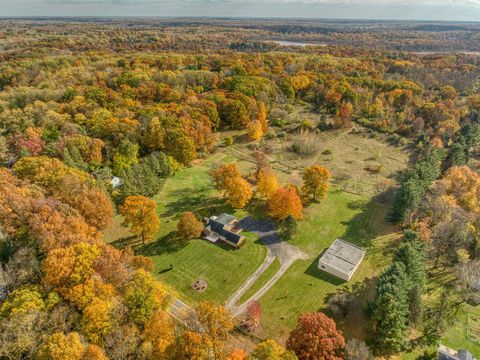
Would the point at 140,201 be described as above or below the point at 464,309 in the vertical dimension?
above

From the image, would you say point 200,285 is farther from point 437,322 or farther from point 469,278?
point 469,278

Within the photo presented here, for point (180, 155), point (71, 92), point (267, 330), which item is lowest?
point (267, 330)

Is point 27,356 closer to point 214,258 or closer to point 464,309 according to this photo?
point 214,258

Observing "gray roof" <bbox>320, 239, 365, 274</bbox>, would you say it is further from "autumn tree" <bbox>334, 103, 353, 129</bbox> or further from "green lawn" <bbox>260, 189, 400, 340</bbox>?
"autumn tree" <bbox>334, 103, 353, 129</bbox>

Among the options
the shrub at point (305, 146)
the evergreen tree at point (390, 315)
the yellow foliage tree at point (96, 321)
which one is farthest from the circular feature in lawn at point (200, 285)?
the shrub at point (305, 146)

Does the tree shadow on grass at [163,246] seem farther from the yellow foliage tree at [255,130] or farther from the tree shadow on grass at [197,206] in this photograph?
the yellow foliage tree at [255,130]

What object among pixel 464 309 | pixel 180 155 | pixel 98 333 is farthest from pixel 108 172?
pixel 464 309

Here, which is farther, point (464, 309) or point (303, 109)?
point (303, 109)
